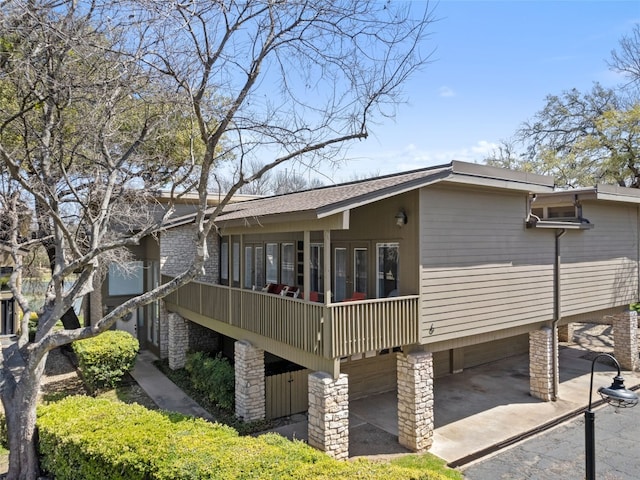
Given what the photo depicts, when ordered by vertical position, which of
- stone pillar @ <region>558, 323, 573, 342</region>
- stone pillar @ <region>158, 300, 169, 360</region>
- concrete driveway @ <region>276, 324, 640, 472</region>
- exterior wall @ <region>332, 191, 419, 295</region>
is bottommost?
concrete driveway @ <region>276, 324, 640, 472</region>

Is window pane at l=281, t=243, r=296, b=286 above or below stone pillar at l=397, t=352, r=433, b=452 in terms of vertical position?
above

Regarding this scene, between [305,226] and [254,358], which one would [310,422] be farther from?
[305,226]

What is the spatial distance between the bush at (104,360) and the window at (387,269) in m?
7.49

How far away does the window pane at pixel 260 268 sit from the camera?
45.9 ft

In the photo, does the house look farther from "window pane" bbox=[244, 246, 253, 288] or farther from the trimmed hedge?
the trimmed hedge

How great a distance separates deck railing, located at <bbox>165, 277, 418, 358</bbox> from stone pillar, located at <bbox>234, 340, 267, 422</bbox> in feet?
1.92

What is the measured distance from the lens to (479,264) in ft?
32.3

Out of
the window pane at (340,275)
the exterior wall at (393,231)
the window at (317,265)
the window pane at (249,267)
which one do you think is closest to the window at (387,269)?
the exterior wall at (393,231)

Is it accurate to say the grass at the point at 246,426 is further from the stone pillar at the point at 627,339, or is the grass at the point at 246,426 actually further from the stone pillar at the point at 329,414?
the stone pillar at the point at 627,339

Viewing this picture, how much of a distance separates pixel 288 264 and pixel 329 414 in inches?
227

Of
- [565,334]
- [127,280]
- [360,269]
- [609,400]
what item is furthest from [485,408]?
[127,280]

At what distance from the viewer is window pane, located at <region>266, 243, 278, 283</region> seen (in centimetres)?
1352

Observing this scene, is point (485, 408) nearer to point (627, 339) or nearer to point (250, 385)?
point (250, 385)

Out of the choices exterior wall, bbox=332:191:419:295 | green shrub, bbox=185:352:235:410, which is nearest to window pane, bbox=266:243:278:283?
green shrub, bbox=185:352:235:410
